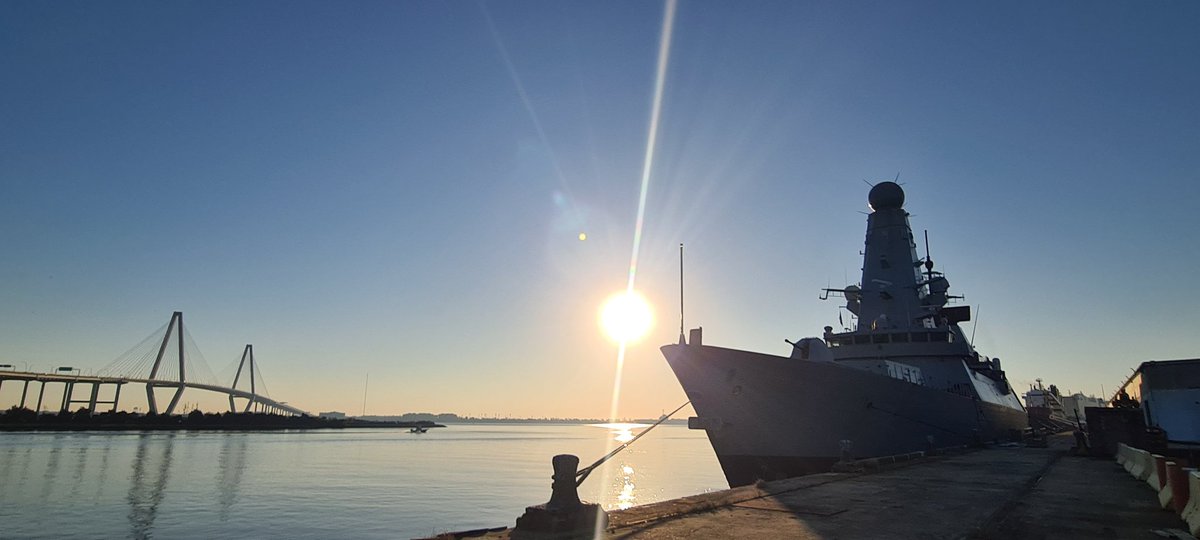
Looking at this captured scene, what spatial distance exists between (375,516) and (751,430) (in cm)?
1358

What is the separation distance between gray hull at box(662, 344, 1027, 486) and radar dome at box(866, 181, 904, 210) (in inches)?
576

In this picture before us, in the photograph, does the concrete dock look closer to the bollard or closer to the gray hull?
the bollard

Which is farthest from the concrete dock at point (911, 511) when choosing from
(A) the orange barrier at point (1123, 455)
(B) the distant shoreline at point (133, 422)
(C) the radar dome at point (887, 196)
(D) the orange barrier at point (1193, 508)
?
(B) the distant shoreline at point (133, 422)

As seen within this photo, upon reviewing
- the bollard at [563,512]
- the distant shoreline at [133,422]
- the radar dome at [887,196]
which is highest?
the radar dome at [887,196]

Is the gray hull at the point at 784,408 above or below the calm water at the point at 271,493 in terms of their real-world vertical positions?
above

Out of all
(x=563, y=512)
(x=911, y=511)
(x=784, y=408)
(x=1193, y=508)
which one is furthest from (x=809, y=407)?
(x=563, y=512)

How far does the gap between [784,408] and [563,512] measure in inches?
530

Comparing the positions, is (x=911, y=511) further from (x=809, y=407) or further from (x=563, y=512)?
(x=809, y=407)

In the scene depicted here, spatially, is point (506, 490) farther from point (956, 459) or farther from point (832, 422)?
point (956, 459)

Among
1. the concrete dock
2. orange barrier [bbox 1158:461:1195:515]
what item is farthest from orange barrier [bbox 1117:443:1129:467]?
orange barrier [bbox 1158:461:1195:515]

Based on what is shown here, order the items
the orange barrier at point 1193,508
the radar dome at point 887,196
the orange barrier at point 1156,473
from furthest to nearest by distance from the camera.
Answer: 1. the radar dome at point 887,196
2. the orange barrier at point 1156,473
3. the orange barrier at point 1193,508

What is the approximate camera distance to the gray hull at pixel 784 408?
1825 cm

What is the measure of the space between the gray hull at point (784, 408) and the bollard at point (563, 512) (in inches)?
480

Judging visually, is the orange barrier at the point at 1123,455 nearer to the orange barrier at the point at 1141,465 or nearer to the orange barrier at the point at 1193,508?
the orange barrier at the point at 1141,465
